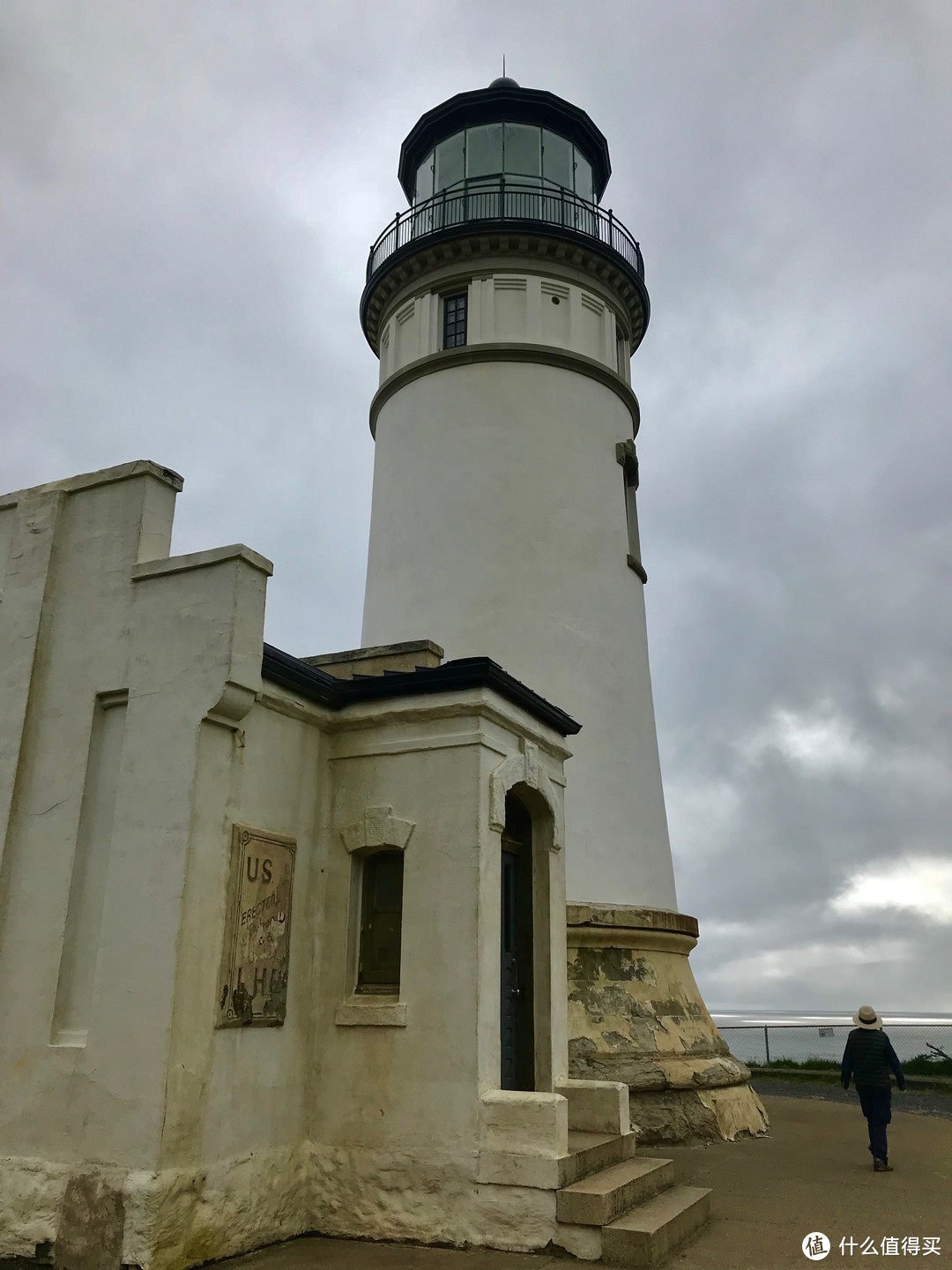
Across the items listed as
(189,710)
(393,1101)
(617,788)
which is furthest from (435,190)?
(393,1101)

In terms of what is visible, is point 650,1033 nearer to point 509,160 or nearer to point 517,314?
point 517,314

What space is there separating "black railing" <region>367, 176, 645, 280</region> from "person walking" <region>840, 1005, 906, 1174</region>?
1259 cm

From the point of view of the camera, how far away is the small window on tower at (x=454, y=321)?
53.4 ft

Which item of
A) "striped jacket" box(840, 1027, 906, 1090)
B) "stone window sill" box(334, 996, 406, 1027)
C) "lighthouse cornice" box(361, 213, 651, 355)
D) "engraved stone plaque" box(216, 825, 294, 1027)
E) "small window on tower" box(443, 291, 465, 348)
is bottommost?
"striped jacket" box(840, 1027, 906, 1090)

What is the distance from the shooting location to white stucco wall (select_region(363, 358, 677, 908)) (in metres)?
13.7

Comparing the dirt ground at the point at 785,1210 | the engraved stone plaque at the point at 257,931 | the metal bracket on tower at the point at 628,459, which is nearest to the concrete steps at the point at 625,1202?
the dirt ground at the point at 785,1210

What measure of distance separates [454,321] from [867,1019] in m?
11.9

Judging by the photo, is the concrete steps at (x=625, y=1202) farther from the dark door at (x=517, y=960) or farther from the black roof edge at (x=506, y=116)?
the black roof edge at (x=506, y=116)

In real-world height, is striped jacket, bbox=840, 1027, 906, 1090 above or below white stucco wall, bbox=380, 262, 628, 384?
below

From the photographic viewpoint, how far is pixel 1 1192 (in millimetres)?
6910

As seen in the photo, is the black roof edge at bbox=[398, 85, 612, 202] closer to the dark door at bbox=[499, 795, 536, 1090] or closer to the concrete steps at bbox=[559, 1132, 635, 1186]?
the dark door at bbox=[499, 795, 536, 1090]

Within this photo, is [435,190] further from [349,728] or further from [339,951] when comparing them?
[339,951]

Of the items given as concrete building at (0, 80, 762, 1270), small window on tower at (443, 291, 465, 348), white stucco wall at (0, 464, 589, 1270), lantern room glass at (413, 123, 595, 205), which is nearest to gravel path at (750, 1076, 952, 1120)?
concrete building at (0, 80, 762, 1270)

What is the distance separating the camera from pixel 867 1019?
10664 millimetres
